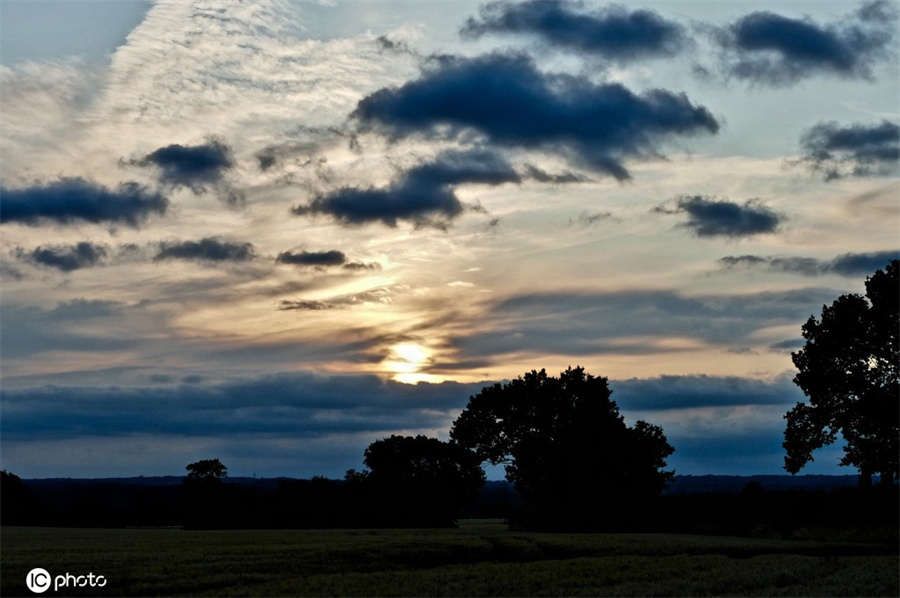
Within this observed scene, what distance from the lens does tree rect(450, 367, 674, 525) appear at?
114250 mm

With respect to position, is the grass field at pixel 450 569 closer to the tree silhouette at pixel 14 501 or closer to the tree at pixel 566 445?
the tree at pixel 566 445

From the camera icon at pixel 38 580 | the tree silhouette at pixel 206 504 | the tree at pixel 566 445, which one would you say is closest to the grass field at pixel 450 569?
the camera icon at pixel 38 580

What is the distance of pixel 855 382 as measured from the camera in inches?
3529

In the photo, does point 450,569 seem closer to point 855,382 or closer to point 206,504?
point 855,382

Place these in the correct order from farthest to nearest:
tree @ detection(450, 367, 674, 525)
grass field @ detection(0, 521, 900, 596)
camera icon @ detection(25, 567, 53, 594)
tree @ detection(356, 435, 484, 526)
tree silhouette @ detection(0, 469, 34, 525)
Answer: tree silhouette @ detection(0, 469, 34, 525), tree @ detection(356, 435, 484, 526), tree @ detection(450, 367, 674, 525), grass field @ detection(0, 521, 900, 596), camera icon @ detection(25, 567, 53, 594)

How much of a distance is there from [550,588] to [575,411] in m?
78.0

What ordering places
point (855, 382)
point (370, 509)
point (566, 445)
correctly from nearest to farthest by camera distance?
point (855, 382), point (566, 445), point (370, 509)

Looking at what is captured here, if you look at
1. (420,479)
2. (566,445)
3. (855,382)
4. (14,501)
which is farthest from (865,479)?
(14,501)

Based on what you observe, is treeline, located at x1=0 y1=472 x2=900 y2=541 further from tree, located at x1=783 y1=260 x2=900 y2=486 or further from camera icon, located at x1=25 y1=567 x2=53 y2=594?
camera icon, located at x1=25 y1=567 x2=53 y2=594

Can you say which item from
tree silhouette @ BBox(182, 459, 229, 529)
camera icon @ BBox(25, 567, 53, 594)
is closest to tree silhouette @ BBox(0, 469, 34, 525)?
tree silhouette @ BBox(182, 459, 229, 529)

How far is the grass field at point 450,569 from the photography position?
4262cm

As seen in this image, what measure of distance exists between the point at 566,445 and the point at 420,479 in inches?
1276

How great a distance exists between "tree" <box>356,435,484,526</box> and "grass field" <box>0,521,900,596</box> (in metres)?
61.9

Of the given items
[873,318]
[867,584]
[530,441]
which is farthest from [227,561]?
[530,441]
